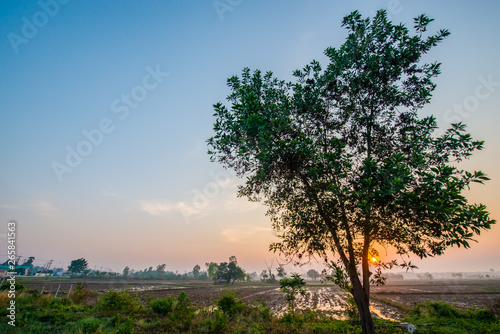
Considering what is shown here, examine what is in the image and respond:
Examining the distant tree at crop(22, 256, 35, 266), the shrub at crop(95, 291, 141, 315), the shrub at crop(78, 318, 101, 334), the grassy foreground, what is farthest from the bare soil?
the distant tree at crop(22, 256, 35, 266)

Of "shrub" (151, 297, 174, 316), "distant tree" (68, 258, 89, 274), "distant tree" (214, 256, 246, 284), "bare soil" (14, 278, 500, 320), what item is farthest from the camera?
"distant tree" (68, 258, 89, 274)

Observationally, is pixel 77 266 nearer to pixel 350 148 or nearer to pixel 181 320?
pixel 181 320

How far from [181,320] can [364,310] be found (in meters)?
11.0

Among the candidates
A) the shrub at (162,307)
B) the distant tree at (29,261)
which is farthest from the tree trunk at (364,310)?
the distant tree at (29,261)

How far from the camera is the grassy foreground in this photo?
1266 centimetres

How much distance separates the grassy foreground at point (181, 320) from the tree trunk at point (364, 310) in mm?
3118

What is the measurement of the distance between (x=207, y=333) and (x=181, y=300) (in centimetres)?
332

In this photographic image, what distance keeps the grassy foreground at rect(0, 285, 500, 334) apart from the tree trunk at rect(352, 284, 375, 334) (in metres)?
3.12

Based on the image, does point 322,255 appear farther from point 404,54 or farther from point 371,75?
point 404,54

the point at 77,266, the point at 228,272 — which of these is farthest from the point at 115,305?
the point at 77,266

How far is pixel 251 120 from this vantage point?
9.92 meters

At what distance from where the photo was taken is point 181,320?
46.0ft

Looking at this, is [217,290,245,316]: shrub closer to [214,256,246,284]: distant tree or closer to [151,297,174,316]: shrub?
[151,297,174,316]: shrub

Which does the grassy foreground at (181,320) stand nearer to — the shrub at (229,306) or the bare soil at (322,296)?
the shrub at (229,306)
